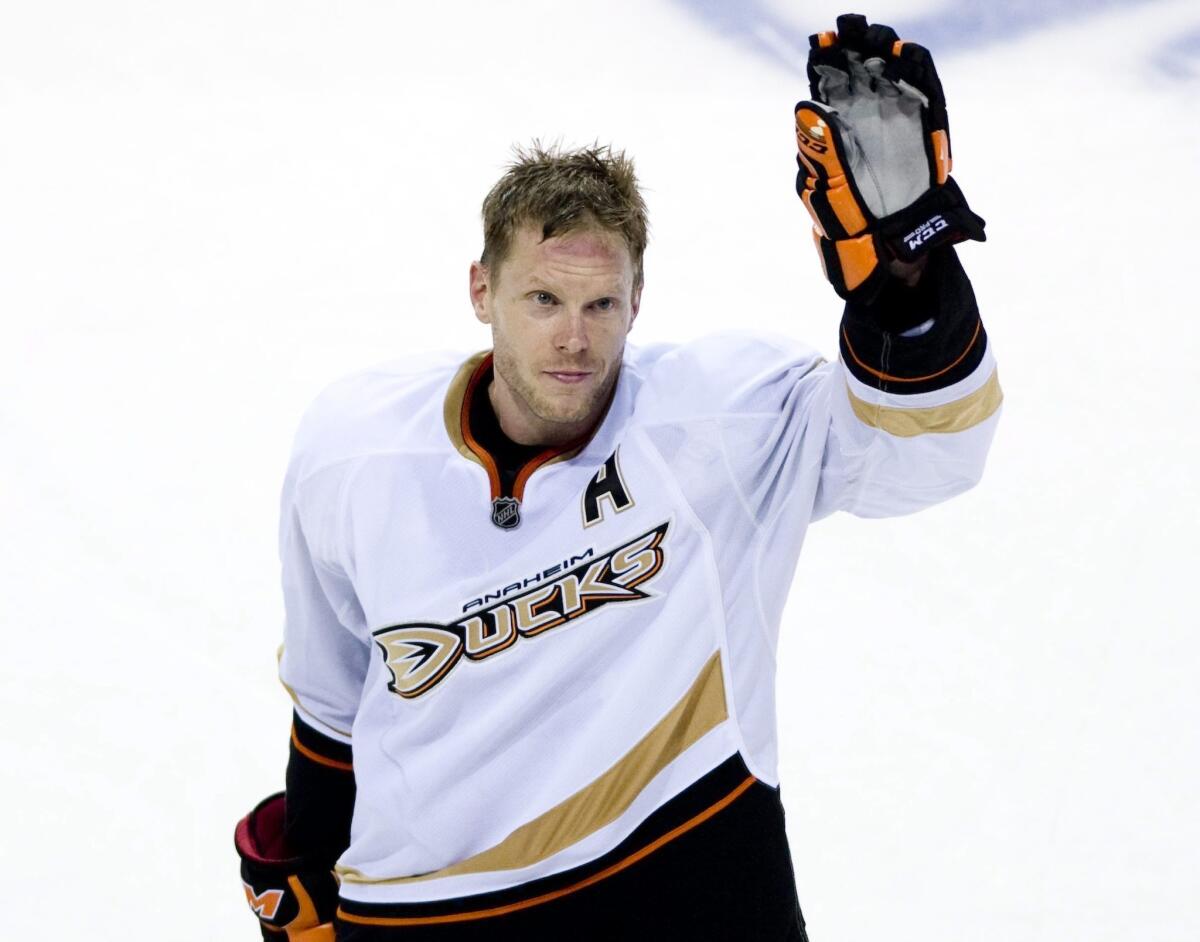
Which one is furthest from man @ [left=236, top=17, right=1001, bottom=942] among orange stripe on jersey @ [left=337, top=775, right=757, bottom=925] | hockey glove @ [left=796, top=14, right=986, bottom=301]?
hockey glove @ [left=796, top=14, right=986, bottom=301]

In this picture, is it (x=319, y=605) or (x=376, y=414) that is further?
(x=319, y=605)

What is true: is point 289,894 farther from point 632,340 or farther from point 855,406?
point 632,340

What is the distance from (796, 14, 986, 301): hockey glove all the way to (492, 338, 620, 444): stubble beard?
43 centimetres

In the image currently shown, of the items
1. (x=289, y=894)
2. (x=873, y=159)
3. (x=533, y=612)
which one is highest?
(x=873, y=159)

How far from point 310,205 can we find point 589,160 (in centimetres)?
337

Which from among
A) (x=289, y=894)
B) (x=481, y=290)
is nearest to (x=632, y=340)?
(x=481, y=290)

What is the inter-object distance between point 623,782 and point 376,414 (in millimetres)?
553

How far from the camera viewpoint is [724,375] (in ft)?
5.41

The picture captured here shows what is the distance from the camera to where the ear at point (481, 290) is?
5.90ft

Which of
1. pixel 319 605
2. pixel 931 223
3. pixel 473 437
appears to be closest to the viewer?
pixel 931 223

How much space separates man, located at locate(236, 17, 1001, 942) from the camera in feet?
5.43

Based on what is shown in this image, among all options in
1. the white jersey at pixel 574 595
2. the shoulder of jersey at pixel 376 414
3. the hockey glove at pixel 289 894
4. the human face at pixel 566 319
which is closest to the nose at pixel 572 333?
the human face at pixel 566 319

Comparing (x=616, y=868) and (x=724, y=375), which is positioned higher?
(x=724, y=375)

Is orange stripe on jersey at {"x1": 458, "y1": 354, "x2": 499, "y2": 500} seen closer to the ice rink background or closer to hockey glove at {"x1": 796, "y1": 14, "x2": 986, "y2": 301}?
hockey glove at {"x1": 796, "y1": 14, "x2": 986, "y2": 301}
